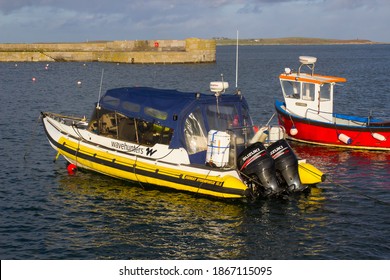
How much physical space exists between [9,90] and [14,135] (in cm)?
2961

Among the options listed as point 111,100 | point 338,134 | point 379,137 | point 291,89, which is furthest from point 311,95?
point 111,100

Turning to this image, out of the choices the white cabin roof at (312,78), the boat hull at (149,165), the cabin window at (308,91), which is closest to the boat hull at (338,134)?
the cabin window at (308,91)

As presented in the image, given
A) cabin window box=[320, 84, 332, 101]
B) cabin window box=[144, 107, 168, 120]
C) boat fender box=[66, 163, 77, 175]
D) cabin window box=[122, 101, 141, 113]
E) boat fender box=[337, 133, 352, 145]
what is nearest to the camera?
cabin window box=[144, 107, 168, 120]

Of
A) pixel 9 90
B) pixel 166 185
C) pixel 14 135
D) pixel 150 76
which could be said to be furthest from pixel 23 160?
pixel 150 76

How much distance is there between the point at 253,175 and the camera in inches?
738

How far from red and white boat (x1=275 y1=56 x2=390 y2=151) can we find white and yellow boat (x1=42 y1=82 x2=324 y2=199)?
24.9 feet

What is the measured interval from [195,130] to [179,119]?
698mm

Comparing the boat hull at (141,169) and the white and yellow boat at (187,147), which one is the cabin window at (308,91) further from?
the boat hull at (141,169)

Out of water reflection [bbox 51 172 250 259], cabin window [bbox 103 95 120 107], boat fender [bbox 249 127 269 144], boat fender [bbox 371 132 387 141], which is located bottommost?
water reflection [bbox 51 172 250 259]

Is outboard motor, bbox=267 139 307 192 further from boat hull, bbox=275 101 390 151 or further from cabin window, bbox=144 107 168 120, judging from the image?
boat hull, bbox=275 101 390 151

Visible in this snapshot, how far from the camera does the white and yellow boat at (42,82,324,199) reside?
1895 cm

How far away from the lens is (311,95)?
29.2 m

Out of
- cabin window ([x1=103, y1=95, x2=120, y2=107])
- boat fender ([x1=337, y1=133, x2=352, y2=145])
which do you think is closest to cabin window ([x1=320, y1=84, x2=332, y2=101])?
boat fender ([x1=337, y1=133, x2=352, y2=145])
